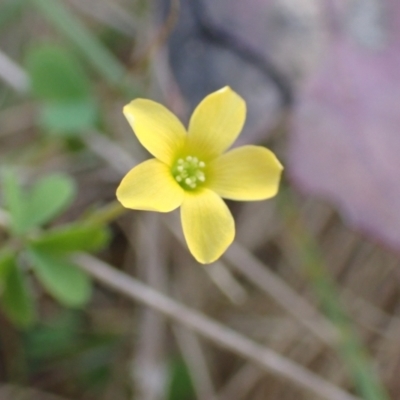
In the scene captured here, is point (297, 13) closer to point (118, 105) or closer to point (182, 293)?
point (118, 105)

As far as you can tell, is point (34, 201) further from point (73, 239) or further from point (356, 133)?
point (356, 133)

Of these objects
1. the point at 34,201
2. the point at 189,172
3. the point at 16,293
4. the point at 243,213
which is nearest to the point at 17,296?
the point at 16,293

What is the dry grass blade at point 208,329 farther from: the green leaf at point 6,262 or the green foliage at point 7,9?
the green foliage at point 7,9

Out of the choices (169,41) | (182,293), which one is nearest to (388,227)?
(182,293)

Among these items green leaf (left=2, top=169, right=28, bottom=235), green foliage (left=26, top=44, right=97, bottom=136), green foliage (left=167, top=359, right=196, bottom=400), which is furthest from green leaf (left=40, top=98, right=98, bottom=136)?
green foliage (left=167, top=359, right=196, bottom=400)

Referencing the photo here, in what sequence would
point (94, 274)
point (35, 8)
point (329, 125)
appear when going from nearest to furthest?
point (94, 274) → point (329, 125) → point (35, 8)

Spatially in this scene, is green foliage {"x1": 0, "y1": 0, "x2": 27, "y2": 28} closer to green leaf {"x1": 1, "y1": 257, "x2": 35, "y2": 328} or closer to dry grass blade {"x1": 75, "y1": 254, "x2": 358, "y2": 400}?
dry grass blade {"x1": 75, "y1": 254, "x2": 358, "y2": 400}

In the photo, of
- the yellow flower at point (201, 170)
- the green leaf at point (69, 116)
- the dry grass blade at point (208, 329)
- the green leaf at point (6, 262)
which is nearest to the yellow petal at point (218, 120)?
the yellow flower at point (201, 170)
